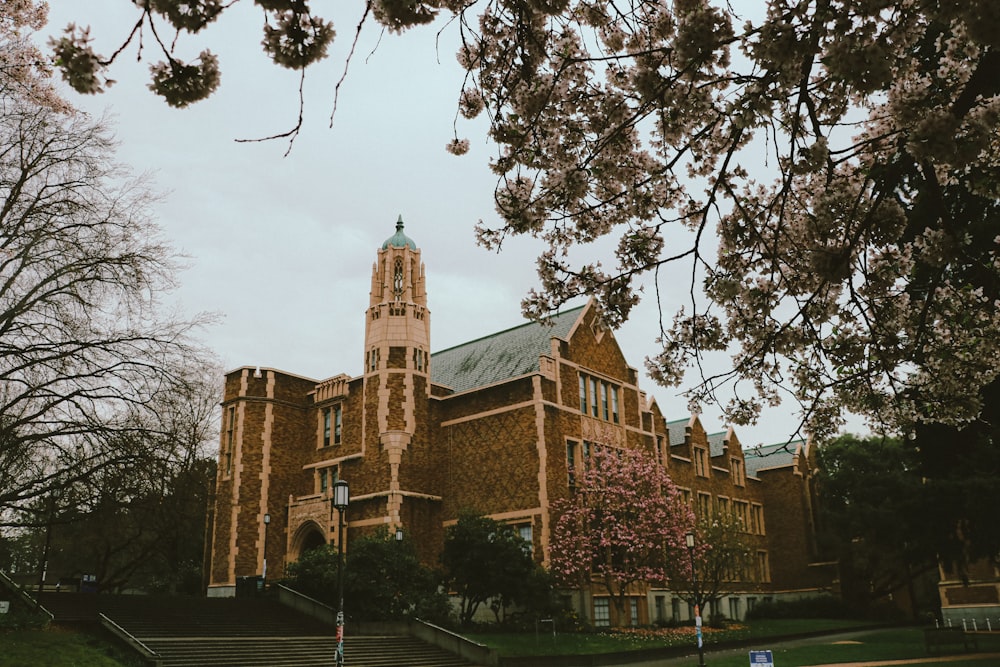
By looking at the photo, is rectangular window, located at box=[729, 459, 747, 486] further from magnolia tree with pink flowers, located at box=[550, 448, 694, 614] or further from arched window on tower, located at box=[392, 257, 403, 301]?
arched window on tower, located at box=[392, 257, 403, 301]

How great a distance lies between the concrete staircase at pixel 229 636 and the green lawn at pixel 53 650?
1.26 meters

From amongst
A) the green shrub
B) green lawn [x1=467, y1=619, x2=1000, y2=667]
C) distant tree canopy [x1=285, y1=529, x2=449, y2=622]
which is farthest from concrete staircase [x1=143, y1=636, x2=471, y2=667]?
the green shrub

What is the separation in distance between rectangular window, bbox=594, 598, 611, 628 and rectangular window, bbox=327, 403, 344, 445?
45.7 feet

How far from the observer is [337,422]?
119ft

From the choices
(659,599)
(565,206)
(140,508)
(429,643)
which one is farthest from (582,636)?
(565,206)

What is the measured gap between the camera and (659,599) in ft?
119

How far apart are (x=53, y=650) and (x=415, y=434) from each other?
17.9 meters

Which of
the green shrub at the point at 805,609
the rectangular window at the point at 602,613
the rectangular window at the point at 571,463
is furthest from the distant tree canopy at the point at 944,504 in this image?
the green shrub at the point at 805,609

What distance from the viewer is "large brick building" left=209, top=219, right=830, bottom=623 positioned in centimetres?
3173

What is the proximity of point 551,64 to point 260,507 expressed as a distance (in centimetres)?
3162

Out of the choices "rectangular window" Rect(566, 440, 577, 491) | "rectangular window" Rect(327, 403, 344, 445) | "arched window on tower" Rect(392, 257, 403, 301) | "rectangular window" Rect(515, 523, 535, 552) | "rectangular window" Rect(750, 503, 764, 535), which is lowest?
"rectangular window" Rect(515, 523, 535, 552)

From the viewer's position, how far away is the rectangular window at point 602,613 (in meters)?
30.5

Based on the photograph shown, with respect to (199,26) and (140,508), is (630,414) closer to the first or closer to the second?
(140,508)

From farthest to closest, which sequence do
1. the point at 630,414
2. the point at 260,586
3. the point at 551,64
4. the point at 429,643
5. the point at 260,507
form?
the point at 630,414 < the point at 260,507 < the point at 260,586 < the point at 429,643 < the point at 551,64
